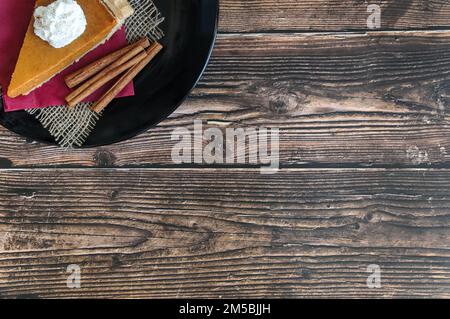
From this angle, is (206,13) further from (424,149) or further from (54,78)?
(424,149)

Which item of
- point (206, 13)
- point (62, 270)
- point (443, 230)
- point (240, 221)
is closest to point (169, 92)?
point (206, 13)

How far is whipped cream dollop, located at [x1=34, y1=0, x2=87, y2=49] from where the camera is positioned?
64cm

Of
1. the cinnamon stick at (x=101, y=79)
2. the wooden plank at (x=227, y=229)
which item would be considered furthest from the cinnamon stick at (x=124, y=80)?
the wooden plank at (x=227, y=229)

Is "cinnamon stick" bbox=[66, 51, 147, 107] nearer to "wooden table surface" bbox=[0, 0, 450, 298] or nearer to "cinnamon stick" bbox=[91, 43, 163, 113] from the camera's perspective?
"cinnamon stick" bbox=[91, 43, 163, 113]

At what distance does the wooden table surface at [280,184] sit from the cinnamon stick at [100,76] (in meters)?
0.12

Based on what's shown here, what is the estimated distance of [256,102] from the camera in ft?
2.50

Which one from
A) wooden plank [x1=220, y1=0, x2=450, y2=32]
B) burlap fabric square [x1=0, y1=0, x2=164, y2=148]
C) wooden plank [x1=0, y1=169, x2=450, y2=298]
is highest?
wooden plank [x1=220, y1=0, x2=450, y2=32]

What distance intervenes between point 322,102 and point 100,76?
0.35 meters

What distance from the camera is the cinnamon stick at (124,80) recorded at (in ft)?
2.23

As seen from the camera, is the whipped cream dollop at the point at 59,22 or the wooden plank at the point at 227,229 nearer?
the whipped cream dollop at the point at 59,22

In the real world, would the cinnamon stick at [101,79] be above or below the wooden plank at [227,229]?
above

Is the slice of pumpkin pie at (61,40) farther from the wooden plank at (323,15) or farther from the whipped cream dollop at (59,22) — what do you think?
the wooden plank at (323,15)

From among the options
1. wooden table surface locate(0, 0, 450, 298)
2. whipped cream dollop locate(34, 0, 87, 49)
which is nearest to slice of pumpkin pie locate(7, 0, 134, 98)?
whipped cream dollop locate(34, 0, 87, 49)

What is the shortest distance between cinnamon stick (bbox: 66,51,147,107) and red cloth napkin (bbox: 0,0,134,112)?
0.01 metres
